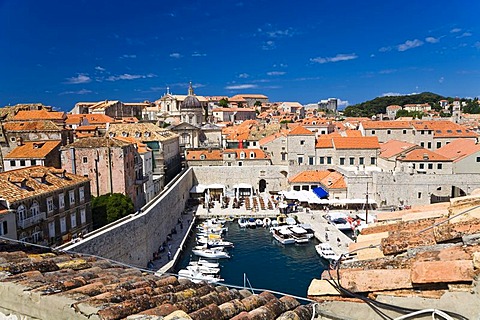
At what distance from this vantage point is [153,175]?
31.4 meters

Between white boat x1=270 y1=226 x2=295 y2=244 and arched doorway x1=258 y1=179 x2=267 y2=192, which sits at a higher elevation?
arched doorway x1=258 y1=179 x2=267 y2=192

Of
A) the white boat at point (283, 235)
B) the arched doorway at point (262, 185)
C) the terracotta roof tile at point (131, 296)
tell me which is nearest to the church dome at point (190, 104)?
the arched doorway at point (262, 185)

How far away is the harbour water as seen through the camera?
731 inches

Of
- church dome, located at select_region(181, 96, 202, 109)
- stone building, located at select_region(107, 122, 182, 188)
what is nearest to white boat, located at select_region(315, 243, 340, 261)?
stone building, located at select_region(107, 122, 182, 188)

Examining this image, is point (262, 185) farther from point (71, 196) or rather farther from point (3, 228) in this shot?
point (3, 228)

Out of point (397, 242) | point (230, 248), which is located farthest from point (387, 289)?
point (230, 248)

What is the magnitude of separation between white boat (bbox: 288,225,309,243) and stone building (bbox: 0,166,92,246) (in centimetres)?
1160

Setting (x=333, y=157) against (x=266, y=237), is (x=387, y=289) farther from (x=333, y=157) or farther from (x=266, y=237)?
(x=333, y=157)

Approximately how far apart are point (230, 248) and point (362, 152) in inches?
677

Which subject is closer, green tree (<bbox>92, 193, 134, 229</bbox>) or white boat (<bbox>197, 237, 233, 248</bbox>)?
green tree (<bbox>92, 193, 134, 229</bbox>)

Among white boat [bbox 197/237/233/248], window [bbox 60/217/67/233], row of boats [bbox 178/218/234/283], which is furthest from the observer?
white boat [bbox 197/237/233/248]

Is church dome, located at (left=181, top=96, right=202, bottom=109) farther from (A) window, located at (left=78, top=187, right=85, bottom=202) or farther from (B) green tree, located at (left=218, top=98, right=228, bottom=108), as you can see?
(B) green tree, located at (left=218, top=98, right=228, bottom=108)

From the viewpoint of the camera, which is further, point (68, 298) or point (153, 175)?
point (153, 175)

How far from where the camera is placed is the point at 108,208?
1983 centimetres
